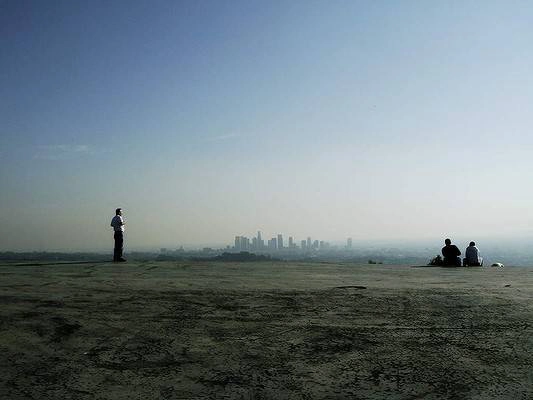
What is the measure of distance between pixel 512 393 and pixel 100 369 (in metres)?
3.44

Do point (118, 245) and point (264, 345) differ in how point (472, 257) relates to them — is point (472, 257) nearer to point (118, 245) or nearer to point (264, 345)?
point (118, 245)

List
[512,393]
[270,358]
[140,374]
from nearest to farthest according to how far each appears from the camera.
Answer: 1. [512,393]
2. [140,374]
3. [270,358]

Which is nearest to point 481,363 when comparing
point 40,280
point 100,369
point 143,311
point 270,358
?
point 270,358

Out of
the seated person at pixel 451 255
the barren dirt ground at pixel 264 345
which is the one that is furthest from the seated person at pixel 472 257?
the barren dirt ground at pixel 264 345

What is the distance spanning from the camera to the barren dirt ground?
3592 mm

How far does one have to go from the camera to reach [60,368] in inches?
158

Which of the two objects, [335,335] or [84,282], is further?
[84,282]

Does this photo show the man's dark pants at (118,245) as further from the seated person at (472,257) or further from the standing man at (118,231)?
the seated person at (472,257)

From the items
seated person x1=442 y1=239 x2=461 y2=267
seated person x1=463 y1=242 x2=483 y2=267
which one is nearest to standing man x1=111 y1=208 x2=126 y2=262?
seated person x1=442 y1=239 x2=461 y2=267

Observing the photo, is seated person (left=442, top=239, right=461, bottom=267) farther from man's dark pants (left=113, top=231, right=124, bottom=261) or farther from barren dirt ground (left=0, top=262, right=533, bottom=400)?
man's dark pants (left=113, top=231, right=124, bottom=261)

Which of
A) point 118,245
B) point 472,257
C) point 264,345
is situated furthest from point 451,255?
point 264,345

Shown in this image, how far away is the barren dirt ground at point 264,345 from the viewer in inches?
141

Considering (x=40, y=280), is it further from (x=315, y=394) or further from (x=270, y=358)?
(x=315, y=394)

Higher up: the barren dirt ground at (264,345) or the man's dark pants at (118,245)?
the man's dark pants at (118,245)
